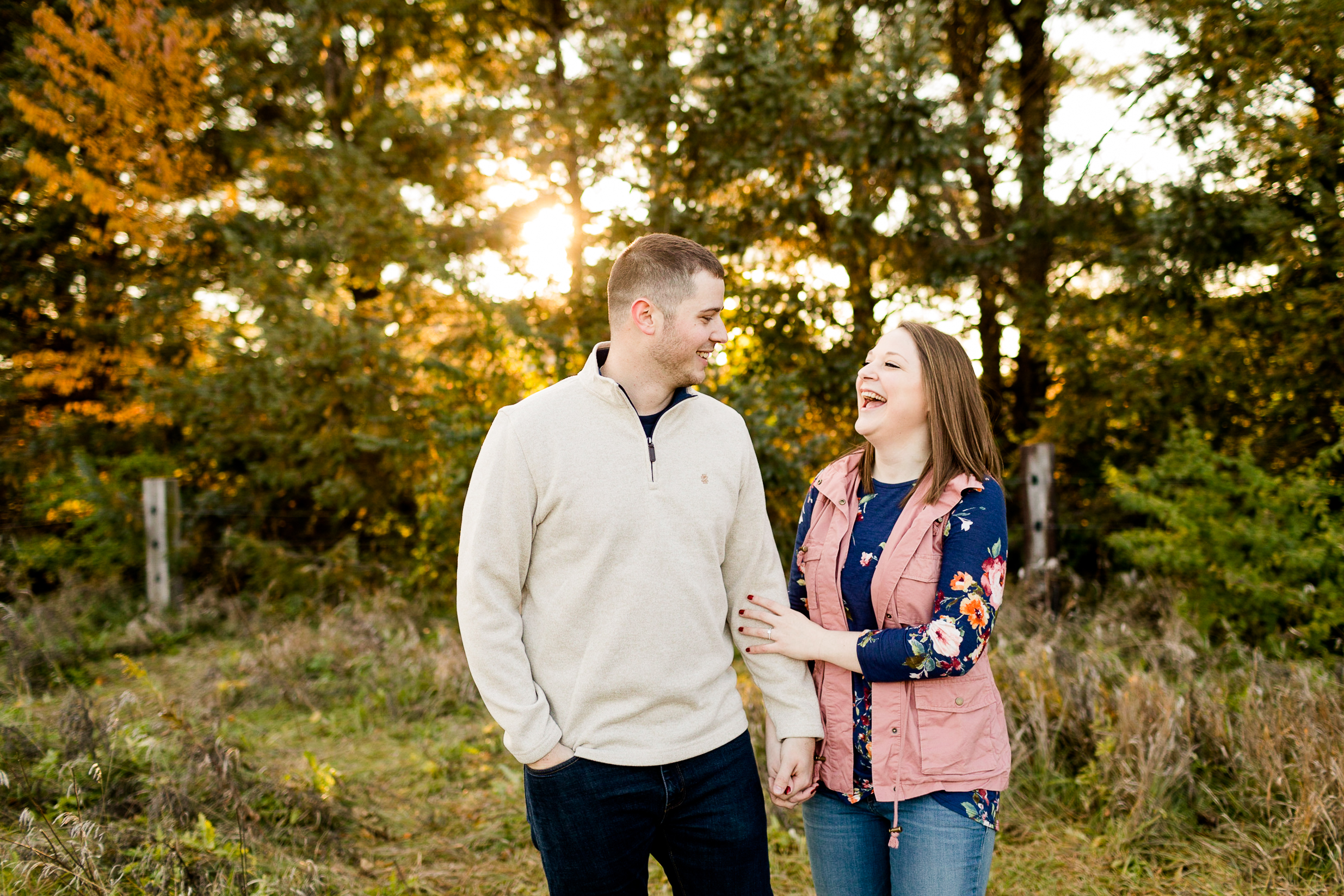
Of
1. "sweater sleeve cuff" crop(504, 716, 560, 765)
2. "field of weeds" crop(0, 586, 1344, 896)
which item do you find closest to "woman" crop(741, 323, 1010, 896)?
"sweater sleeve cuff" crop(504, 716, 560, 765)

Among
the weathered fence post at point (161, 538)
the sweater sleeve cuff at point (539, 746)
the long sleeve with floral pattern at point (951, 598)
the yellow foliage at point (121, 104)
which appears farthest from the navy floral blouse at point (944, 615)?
the yellow foliage at point (121, 104)

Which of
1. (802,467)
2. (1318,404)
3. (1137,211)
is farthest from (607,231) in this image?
(1318,404)

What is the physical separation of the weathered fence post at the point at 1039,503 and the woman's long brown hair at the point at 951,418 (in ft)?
14.0

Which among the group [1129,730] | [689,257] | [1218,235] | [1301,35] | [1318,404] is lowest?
[1129,730]

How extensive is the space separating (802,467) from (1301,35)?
422cm

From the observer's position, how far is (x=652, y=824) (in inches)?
72.1

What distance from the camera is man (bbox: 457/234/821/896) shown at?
1762 mm

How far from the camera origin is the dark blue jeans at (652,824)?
176 centimetres

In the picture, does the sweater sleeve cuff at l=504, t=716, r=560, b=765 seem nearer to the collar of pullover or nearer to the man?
the man

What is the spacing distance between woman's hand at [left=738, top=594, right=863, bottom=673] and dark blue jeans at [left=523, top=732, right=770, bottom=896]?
0.24m

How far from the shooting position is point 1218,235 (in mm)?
6000

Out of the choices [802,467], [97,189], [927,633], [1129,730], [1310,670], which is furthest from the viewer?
[97,189]

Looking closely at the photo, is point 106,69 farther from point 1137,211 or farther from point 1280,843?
point 1280,843

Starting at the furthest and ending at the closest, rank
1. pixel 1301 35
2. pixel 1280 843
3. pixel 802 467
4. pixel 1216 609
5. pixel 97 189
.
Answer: pixel 97 189
pixel 802 467
pixel 1301 35
pixel 1216 609
pixel 1280 843
